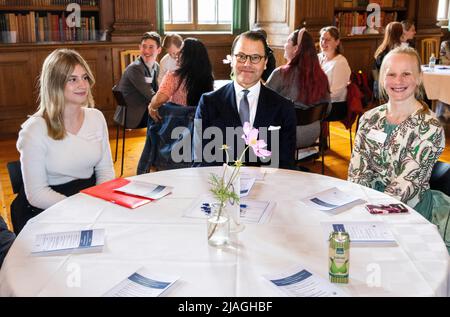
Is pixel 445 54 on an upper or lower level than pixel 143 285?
upper

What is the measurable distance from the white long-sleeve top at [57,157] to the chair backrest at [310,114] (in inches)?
64.9

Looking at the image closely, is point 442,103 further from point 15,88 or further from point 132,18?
point 15,88

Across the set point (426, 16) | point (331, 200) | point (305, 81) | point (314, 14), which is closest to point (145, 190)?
point (331, 200)

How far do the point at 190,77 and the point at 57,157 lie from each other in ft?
5.35

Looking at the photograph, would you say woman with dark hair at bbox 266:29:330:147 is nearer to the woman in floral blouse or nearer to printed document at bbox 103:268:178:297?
the woman in floral blouse

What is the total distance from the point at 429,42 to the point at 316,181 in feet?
24.2

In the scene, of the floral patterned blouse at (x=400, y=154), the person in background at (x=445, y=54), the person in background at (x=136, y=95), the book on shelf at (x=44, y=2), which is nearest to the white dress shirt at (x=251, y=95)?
the floral patterned blouse at (x=400, y=154)

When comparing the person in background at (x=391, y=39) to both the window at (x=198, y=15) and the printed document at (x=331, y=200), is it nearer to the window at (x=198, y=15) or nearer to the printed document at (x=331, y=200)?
the window at (x=198, y=15)

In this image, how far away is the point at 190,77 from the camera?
3.97 meters

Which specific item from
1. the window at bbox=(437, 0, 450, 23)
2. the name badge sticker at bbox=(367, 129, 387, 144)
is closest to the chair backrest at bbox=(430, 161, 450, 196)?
the name badge sticker at bbox=(367, 129, 387, 144)

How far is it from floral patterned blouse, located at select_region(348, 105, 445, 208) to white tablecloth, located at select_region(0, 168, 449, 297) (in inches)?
18.7

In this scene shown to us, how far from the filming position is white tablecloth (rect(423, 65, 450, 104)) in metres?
5.98

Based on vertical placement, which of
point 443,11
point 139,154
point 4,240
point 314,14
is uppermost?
point 443,11
